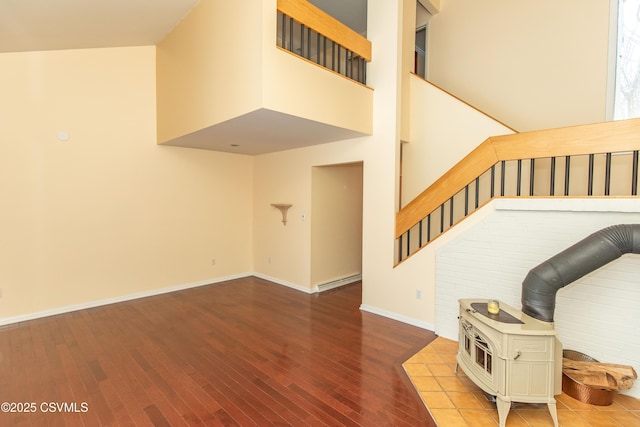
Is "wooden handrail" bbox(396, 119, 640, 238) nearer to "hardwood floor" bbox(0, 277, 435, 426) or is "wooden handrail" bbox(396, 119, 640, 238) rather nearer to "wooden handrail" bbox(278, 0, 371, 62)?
"hardwood floor" bbox(0, 277, 435, 426)

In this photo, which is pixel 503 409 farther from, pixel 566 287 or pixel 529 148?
pixel 529 148

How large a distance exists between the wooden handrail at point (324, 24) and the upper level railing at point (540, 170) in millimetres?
2083

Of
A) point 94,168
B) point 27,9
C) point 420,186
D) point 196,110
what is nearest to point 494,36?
point 420,186

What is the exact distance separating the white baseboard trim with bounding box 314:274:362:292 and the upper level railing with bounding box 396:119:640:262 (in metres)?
1.71

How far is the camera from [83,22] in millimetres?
3494

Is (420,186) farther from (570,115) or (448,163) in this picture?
(570,115)

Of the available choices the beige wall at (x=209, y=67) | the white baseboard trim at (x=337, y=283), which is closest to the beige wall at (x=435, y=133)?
the white baseboard trim at (x=337, y=283)

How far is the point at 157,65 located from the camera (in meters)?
4.71

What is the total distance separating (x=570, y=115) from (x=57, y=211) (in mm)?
7083

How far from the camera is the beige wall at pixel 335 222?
5.09m

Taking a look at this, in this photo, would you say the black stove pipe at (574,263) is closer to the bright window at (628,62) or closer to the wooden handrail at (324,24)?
the bright window at (628,62)

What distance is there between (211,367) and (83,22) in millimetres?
4174

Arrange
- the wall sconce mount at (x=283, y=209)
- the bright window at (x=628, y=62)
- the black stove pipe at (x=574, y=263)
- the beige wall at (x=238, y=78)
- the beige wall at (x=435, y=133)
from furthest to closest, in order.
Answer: the wall sconce mount at (x=283, y=209), the beige wall at (x=435, y=133), the bright window at (x=628, y=62), the beige wall at (x=238, y=78), the black stove pipe at (x=574, y=263)

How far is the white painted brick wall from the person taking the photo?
2385mm
